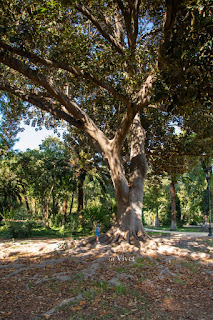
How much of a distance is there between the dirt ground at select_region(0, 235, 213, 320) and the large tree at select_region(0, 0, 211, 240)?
6.42 ft

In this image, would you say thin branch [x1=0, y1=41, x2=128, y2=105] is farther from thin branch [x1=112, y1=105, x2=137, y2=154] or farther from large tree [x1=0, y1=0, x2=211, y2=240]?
thin branch [x1=112, y1=105, x2=137, y2=154]

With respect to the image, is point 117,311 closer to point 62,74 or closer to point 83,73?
point 83,73

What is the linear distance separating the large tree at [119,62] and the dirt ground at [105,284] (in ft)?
6.42

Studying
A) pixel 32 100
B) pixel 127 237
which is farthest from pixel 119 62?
pixel 127 237

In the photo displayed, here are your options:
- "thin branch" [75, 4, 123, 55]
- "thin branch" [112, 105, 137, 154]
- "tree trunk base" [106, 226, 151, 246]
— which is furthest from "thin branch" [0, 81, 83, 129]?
"tree trunk base" [106, 226, 151, 246]

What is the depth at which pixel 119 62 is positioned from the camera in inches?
277

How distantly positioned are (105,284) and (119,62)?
5.76 m

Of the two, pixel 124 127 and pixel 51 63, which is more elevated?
pixel 51 63

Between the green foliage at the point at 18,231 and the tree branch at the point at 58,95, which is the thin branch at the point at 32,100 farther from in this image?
the green foliage at the point at 18,231

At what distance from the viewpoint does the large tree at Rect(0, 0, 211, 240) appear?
17.1ft

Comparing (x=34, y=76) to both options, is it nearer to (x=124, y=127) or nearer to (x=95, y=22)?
(x=95, y=22)

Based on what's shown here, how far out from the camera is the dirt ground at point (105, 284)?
3.62 meters

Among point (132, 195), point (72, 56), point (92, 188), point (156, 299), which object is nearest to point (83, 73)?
point (72, 56)

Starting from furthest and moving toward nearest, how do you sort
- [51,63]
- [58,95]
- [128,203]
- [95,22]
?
1. [128,203]
2. [95,22]
3. [58,95]
4. [51,63]
